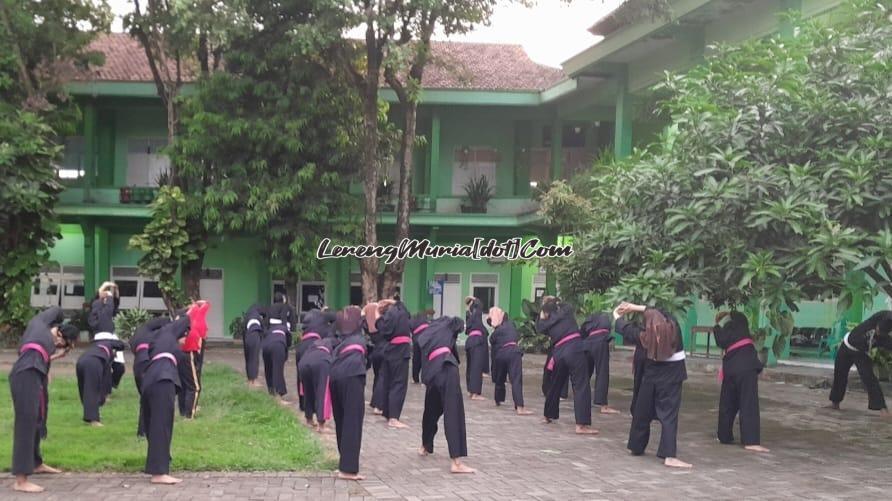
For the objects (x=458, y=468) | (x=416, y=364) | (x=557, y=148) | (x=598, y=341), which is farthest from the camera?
(x=557, y=148)

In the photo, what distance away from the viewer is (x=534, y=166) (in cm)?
2758

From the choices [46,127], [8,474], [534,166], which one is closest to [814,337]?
[534,166]

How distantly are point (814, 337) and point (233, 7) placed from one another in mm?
14707

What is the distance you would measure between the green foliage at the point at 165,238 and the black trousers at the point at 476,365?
1001 centimetres

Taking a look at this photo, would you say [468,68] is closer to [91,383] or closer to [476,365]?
[476,365]

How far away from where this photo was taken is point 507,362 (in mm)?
12969

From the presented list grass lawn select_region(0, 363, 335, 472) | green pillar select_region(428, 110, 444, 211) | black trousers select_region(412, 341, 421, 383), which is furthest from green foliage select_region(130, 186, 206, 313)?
black trousers select_region(412, 341, 421, 383)

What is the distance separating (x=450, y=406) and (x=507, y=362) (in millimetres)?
4672

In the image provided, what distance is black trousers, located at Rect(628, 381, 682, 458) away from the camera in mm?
9070

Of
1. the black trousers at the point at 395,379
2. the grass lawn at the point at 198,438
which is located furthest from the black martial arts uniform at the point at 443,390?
the black trousers at the point at 395,379

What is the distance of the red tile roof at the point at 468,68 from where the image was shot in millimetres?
25202

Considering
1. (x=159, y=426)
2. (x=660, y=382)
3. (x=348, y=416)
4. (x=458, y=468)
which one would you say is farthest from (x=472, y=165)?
(x=159, y=426)

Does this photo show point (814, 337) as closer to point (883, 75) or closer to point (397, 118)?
point (883, 75)

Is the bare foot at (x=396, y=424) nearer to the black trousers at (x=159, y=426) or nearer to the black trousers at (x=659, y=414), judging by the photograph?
the black trousers at (x=659, y=414)
